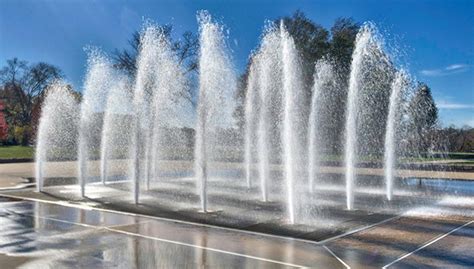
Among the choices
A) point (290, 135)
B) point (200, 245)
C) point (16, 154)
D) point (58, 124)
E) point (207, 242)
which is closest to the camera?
Result: point (200, 245)

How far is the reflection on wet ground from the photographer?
6.45 metres

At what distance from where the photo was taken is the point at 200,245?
7445 mm

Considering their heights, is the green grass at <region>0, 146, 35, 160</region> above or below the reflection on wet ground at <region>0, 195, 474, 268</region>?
above

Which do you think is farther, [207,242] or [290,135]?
[290,135]

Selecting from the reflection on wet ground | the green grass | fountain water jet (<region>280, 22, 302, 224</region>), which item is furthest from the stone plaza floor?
the green grass

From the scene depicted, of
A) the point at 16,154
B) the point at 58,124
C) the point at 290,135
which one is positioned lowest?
the point at 16,154

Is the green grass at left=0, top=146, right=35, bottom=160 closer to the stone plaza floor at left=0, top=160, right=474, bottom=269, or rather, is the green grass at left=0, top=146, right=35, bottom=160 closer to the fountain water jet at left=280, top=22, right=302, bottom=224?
the stone plaza floor at left=0, top=160, right=474, bottom=269

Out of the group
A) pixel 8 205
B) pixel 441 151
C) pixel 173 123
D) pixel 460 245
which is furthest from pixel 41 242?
pixel 441 151

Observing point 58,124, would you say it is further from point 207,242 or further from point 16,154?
point 207,242

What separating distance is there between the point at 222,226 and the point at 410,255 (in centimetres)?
365

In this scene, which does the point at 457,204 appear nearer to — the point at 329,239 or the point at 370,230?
the point at 370,230

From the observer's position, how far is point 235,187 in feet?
55.2

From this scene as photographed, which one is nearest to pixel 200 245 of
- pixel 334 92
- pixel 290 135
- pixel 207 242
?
pixel 207 242

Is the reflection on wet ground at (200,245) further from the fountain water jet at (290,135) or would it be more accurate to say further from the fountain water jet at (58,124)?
the fountain water jet at (58,124)
